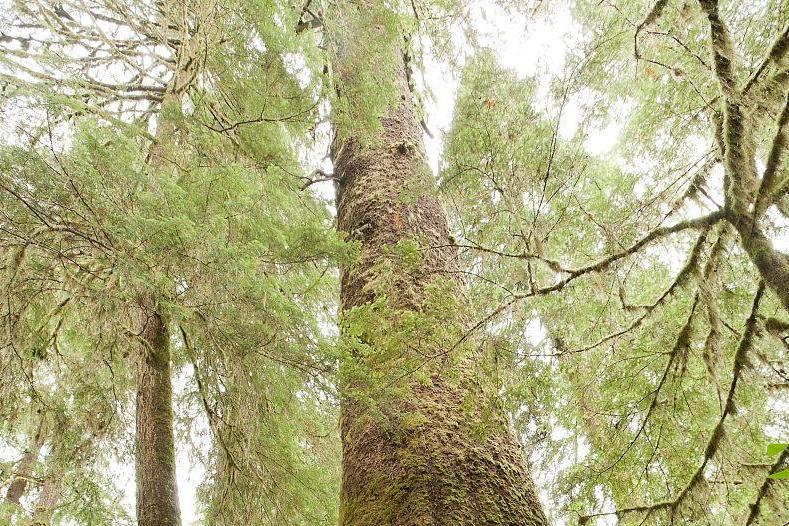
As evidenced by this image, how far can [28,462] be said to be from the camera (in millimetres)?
4973

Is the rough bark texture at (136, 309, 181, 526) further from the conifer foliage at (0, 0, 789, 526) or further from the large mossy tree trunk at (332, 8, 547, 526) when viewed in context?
the large mossy tree trunk at (332, 8, 547, 526)

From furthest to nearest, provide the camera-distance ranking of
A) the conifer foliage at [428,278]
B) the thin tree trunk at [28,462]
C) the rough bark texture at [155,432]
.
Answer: the thin tree trunk at [28,462]
the rough bark texture at [155,432]
the conifer foliage at [428,278]

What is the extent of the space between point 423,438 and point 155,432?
2.04m

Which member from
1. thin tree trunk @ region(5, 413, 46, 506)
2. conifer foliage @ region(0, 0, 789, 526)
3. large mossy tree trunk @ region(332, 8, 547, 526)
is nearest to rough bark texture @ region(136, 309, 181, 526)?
conifer foliage @ region(0, 0, 789, 526)

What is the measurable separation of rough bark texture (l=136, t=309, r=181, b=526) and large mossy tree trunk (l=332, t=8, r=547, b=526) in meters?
1.25

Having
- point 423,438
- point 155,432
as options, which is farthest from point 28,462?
point 423,438

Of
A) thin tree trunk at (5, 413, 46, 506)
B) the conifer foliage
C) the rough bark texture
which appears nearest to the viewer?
the conifer foliage

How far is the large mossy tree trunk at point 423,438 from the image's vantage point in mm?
2564

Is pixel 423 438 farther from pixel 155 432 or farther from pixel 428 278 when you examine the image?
pixel 155 432

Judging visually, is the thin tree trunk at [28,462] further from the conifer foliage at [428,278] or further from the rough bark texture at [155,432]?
the rough bark texture at [155,432]

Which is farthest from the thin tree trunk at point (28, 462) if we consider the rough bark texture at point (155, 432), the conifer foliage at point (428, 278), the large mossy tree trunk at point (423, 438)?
the large mossy tree trunk at point (423, 438)

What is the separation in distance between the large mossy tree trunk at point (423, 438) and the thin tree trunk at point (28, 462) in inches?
96.5

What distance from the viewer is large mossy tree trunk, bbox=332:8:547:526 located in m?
2.56

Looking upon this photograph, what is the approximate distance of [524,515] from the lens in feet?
8.45
